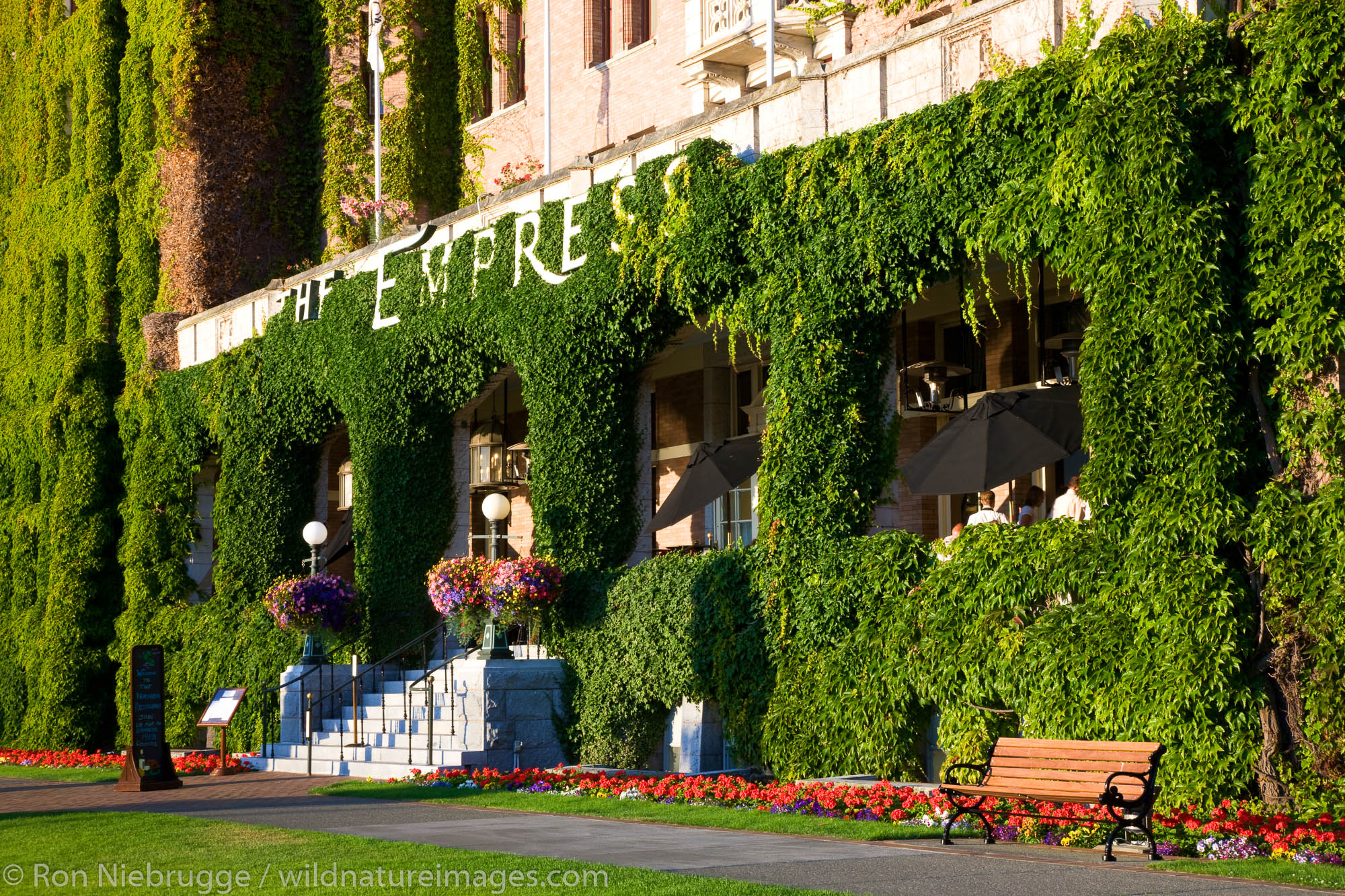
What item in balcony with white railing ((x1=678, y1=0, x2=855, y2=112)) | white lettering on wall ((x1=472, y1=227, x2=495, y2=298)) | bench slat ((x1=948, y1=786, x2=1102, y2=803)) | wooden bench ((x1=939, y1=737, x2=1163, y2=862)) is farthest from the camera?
balcony with white railing ((x1=678, y1=0, x2=855, y2=112))

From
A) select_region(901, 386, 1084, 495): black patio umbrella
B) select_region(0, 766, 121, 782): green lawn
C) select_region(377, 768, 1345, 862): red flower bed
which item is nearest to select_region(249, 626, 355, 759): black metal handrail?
select_region(0, 766, 121, 782): green lawn

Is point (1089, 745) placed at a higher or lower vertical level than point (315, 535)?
lower

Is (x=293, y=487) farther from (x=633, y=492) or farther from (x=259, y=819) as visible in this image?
(x=259, y=819)

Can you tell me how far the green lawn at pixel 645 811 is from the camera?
429 inches

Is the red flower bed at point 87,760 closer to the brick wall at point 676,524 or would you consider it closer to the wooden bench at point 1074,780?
the brick wall at point 676,524

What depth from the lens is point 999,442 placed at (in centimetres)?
1443

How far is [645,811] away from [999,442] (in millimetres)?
4826

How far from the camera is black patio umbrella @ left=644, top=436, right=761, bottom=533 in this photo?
19000mm

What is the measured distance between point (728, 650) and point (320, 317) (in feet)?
35.2

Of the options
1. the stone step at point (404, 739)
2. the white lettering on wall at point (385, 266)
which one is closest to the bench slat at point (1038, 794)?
the stone step at point (404, 739)

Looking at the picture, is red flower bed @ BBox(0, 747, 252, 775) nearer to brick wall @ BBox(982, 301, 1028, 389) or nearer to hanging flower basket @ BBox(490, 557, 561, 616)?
hanging flower basket @ BBox(490, 557, 561, 616)

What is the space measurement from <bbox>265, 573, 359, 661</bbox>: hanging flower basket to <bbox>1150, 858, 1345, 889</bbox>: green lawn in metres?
14.5

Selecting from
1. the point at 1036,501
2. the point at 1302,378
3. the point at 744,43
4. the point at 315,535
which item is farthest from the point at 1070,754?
the point at 744,43

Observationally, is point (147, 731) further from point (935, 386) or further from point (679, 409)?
point (679, 409)
